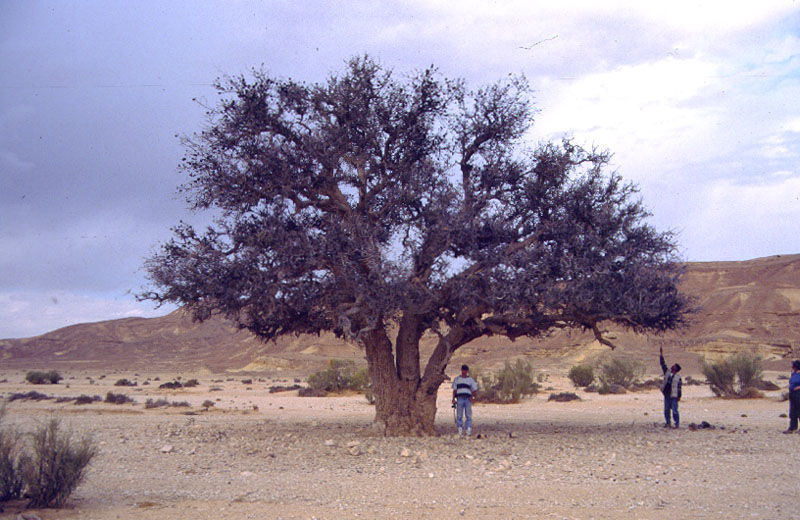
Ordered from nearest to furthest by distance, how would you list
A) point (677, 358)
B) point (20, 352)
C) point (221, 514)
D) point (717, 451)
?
point (221, 514)
point (717, 451)
point (677, 358)
point (20, 352)

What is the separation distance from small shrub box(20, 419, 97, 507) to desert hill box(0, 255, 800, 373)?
4057 cm

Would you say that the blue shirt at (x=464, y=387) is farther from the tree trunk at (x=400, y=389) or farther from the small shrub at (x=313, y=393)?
the small shrub at (x=313, y=393)

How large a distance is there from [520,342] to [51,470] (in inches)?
3151

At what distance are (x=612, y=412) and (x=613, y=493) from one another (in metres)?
17.2

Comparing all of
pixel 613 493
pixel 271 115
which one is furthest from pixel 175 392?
pixel 613 493

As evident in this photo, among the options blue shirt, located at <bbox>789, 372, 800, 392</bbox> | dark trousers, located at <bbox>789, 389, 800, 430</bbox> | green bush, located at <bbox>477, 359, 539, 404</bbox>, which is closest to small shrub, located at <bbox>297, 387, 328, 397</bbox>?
green bush, located at <bbox>477, 359, 539, 404</bbox>

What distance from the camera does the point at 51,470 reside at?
8.44 metres

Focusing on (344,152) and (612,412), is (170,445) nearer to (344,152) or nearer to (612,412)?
(344,152)

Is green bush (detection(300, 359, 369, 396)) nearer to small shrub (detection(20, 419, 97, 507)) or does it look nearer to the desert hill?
the desert hill

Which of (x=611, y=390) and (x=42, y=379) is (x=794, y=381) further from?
(x=42, y=379)

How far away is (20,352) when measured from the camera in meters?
112

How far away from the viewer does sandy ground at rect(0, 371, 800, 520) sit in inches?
346

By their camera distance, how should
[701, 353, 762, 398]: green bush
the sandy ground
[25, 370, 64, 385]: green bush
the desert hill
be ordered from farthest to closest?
the desert hill
[25, 370, 64, 385]: green bush
[701, 353, 762, 398]: green bush
the sandy ground

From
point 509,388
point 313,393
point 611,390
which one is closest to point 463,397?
point 509,388
